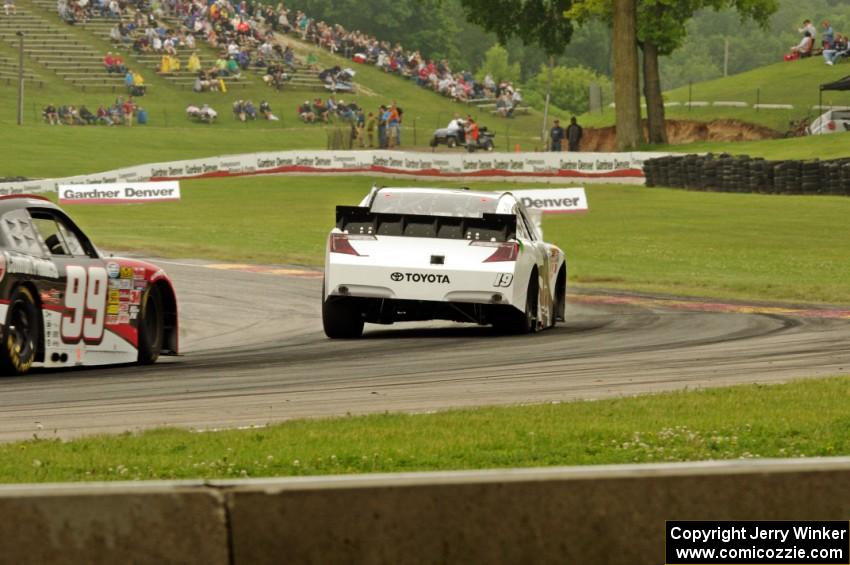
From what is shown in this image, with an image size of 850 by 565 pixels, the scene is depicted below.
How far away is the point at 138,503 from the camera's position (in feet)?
14.3

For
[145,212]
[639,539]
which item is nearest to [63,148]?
[145,212]

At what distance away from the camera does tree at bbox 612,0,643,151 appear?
190 feet

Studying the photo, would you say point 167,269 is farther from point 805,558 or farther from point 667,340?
point 805,558

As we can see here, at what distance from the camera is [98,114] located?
73.8 meters

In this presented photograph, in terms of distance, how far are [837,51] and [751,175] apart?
1273 inches

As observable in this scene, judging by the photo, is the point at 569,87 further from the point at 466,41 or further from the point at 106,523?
the point at 106,523

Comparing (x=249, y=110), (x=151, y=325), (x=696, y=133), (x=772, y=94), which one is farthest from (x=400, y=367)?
(x=249, y=110)

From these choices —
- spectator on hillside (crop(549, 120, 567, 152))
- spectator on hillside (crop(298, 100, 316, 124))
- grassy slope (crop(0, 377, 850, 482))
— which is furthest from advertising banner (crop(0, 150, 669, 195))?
grassy slope (crop(0, 377, 850, 482))

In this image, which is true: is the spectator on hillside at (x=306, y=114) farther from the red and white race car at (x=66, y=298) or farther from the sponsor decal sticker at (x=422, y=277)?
the red and white race car at (x=66, y=298)

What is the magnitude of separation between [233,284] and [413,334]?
6538 mm

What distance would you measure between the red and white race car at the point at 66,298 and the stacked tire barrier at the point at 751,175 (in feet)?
102

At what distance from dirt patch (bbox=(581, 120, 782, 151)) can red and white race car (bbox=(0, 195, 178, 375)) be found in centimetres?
5481

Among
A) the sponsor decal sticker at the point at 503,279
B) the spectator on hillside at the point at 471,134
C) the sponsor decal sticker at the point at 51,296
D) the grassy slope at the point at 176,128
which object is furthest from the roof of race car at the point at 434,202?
the spectator on hillside at the point at 471,134

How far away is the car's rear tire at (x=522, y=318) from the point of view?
50.8ft
